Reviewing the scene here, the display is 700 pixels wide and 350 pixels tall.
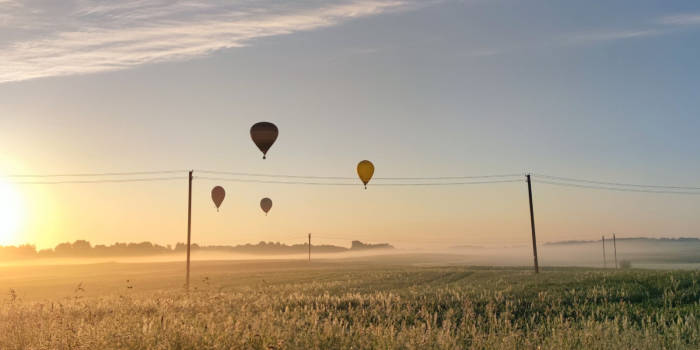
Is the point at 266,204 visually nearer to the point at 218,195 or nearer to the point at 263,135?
the point at 218,195

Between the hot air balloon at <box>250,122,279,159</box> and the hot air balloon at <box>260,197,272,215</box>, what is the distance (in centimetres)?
2781

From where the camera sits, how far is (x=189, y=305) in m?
16.9

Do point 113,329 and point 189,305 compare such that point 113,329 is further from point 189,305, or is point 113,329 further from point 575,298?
point 575,298

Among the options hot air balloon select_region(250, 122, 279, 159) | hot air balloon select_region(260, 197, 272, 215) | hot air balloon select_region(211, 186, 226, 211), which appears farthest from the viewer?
hot air balloon select_region(260, 197, 272, 215)

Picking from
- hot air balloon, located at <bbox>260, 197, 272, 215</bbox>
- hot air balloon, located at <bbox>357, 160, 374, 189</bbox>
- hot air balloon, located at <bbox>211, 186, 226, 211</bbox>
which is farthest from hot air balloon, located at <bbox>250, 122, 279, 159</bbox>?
hot air balloon, located at <bbox>260, 197, 272, 215</bbox>

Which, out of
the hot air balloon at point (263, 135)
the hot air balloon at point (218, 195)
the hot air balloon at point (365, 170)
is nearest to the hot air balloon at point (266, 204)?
the hot air balloon at point (218, 195)

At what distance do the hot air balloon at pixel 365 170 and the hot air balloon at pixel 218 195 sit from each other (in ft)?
47.8

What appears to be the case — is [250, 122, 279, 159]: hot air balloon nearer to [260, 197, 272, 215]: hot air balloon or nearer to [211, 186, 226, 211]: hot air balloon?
[211, 186, 226, 211]: hot air balloon

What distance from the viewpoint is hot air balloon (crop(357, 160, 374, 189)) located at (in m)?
42.3

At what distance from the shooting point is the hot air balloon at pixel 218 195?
51.2 meters

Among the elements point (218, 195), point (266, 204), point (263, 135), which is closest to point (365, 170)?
point (263, 135)

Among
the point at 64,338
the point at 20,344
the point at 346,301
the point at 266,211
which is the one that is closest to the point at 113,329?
the point at 64,338

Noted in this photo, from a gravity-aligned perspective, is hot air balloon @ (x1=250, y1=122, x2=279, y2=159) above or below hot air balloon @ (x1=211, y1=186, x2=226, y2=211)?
above

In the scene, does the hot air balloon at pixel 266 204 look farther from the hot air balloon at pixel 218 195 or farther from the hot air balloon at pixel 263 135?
the hot air balloon at pixel 263 135
